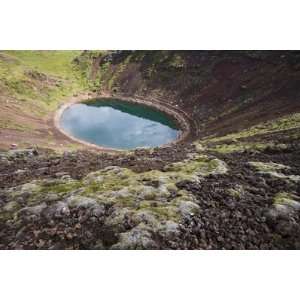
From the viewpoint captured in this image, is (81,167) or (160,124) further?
(160,124)

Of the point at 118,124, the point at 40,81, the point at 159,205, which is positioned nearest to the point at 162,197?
the point at 159,205

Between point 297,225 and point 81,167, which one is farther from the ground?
point 81,167

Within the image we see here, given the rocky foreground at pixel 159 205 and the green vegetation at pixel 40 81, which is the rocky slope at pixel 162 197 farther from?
the green vegetation at pixel 40 81

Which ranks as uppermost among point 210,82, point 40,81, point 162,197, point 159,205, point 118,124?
point 210,82

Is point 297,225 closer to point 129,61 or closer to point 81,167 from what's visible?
point 81,167

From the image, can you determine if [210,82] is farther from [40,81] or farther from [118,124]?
[40,81]

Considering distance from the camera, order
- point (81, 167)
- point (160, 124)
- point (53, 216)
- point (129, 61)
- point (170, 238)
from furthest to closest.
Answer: point (129, 61) → point (160, 124) → point (81, 167) → point (53, 216) → point (170, 238)

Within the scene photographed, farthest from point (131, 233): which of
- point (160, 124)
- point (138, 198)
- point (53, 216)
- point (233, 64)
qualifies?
point (233, 64)
